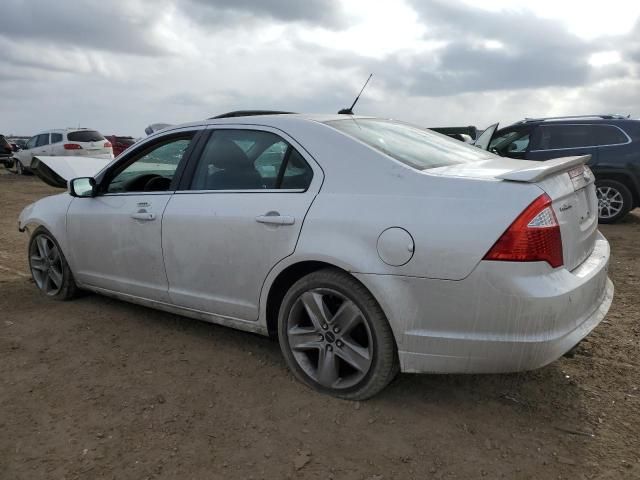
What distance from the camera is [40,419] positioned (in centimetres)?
275

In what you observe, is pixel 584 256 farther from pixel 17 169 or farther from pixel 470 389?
pixel 17 169

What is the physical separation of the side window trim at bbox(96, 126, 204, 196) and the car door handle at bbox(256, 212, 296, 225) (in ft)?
2.90

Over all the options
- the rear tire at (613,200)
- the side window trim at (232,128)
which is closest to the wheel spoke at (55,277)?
the side window trim at (232,128)

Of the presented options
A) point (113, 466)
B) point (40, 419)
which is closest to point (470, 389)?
point (113, 466)

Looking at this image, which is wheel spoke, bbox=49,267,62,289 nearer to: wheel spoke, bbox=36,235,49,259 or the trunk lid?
wheel spoke, bbox=36,235,49,259

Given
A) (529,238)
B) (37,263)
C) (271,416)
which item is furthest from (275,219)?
(37,263)

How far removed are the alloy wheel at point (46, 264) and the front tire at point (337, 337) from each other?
250 centimetres

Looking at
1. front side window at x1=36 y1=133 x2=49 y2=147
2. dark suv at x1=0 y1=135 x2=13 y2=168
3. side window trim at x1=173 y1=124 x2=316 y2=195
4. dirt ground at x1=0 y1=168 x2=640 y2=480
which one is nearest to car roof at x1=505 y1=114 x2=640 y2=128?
dirt ground at x1=0 y1=168 x2=640 y2=480

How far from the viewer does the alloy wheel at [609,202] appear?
8328mm

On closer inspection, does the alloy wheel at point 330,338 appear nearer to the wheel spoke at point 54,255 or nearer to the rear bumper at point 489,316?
the rear bumper at point 489,316

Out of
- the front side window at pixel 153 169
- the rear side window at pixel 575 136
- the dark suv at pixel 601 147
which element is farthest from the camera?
the rear side window at pixel 575 136

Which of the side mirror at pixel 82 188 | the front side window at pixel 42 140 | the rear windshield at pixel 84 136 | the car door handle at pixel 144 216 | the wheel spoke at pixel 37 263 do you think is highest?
the side mirror at pixel 82 188

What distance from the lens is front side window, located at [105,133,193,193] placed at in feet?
12.1

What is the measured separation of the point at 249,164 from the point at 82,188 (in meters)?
1.69
